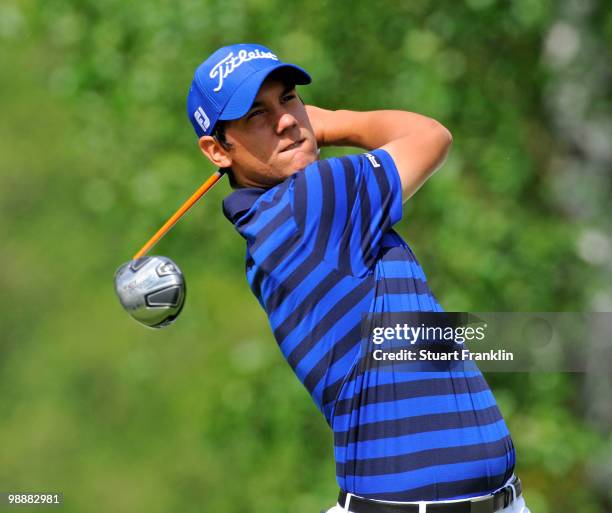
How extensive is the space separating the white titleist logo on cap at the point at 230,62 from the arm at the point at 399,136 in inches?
11.7

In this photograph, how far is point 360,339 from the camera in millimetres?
2619

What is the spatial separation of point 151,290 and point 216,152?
1.22 feet

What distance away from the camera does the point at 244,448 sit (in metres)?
7.52

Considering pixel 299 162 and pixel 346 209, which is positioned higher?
pixel 299 162

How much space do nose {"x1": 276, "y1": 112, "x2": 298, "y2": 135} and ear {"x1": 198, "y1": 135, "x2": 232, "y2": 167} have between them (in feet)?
0.54

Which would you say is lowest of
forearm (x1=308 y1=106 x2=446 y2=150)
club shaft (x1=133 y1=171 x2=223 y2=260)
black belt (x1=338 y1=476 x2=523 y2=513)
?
black belt (x1=338 y1=476 x2=523 y2=513)

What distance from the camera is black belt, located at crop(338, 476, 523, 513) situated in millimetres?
2574

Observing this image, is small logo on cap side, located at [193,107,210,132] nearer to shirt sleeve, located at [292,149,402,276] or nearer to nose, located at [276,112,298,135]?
nose, located at [276,112,298,135]

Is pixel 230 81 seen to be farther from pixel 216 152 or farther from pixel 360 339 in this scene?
pixel 360 339

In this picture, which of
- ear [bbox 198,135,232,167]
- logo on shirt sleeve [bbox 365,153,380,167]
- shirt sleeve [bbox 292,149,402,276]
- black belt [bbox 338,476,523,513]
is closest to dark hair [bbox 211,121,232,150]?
ear [bbox 198,135,232,167]

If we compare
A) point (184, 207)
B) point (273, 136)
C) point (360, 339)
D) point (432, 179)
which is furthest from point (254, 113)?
point (432, 179)

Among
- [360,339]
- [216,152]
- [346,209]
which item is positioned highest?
[216,152]

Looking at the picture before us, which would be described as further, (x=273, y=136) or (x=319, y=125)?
(x=319, y=125)

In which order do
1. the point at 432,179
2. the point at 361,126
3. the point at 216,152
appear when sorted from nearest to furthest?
the point at 216,152, the point at 361,126, the point at 432,179
